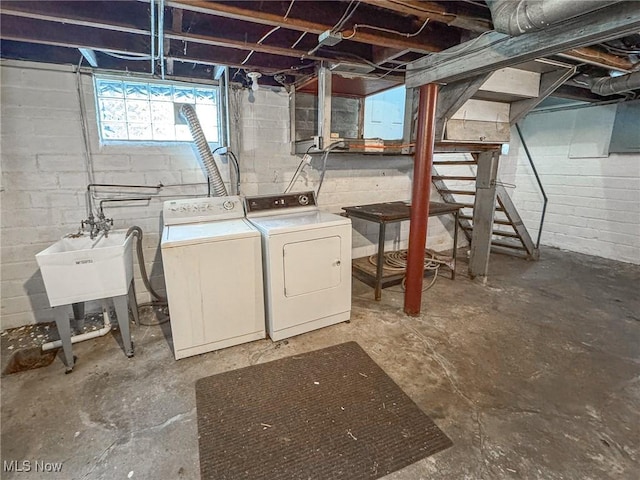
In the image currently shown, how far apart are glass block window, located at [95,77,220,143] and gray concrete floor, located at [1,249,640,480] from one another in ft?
5.30

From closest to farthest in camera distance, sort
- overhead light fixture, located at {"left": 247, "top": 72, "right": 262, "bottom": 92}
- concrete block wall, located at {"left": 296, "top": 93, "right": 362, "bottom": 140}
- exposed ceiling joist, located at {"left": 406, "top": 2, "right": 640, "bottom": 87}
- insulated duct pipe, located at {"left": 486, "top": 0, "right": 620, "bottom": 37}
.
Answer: insulated duct pipe, located at {"left": 486, "top": 0, "right": 620, "bottom": 37}, exposed ceiling joist, located at {"left": 406, "top": 2, "right": 640, "bottom": 87}, overhead light fixture, located at {"left": 247, "top": 72, "right": 262, "bottom": 92}, concrete block wall, located at {"left": 296, "top": 93, "right": 362, "bottom": 140}

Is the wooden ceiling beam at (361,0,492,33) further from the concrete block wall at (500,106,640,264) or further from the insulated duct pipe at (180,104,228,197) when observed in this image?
the concrete block wall at (500,106,640,264)

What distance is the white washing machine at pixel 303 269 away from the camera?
227 centimetres

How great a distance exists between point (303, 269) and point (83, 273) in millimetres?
1375

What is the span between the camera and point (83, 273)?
1.98m

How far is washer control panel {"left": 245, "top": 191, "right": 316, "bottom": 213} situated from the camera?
107 inches

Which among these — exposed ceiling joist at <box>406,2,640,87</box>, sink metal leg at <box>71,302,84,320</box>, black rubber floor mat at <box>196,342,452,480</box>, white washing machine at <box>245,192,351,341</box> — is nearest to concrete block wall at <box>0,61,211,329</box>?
sink metal leg at <box>71,302,84,320</box>

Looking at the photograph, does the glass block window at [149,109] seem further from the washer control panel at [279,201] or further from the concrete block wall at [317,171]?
the washer control panel at [279,201]

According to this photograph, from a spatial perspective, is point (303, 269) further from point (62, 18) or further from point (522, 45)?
point (62, 18)

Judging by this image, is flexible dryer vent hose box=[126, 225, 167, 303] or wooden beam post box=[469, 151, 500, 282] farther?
wooden beam post box=[469, 151, 500, 282]

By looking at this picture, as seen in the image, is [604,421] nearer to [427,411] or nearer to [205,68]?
[427,411]

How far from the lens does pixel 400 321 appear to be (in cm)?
272

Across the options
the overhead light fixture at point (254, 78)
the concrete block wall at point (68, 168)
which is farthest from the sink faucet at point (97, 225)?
the overhead light fixture at point (254, 78)

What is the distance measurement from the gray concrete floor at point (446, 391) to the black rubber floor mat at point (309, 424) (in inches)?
2.9
